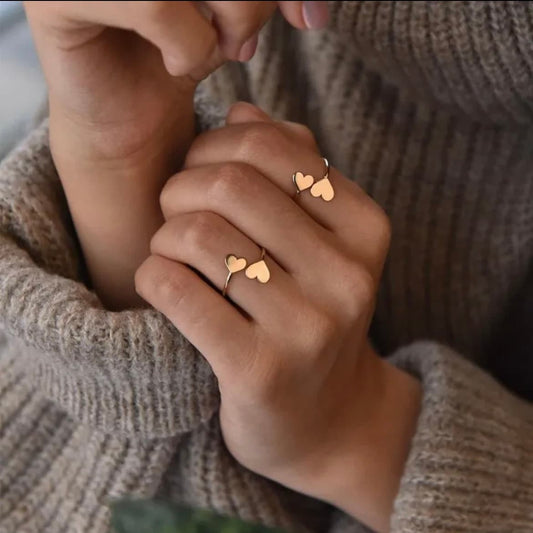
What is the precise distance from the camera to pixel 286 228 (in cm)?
47

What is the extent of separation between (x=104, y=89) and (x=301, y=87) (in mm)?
327

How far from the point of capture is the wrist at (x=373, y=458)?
0.55 m

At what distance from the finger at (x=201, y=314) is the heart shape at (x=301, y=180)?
0.09 metres

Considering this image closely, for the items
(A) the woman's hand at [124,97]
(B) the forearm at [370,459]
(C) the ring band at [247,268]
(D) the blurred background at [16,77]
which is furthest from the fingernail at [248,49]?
(D) the blurred background at [16,77]

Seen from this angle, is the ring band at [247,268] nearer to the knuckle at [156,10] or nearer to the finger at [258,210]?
the finger at [258,210]

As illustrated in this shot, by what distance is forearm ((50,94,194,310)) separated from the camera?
50 centimetres

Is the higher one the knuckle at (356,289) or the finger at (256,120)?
the finger at (256,120)

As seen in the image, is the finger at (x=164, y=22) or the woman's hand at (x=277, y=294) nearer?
the finger at (x=164, y=22)

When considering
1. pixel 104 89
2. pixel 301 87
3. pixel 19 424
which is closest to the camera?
pixel 104 89

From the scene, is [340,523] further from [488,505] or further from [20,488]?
[20,488]

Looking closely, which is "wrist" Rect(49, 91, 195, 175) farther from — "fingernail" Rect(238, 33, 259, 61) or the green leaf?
the green leaf

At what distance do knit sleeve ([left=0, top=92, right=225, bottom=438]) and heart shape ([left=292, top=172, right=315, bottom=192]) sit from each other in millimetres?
105

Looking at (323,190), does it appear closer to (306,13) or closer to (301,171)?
(301,171)

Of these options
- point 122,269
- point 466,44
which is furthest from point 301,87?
point 122,269
